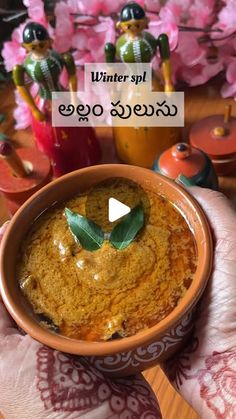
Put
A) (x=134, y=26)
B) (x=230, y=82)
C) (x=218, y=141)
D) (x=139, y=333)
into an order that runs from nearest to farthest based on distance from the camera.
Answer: (x=139, y=333) → (x=134, y=26) → (x=218, y=141) → (x=230, y=82)

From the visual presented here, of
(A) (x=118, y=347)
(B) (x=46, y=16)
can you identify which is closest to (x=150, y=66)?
(B) (x=46, y=16)

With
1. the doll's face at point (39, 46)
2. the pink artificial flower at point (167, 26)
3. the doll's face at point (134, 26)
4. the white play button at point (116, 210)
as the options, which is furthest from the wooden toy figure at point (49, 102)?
the white play button at point (116, 210)

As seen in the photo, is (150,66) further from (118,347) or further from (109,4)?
(118,347)

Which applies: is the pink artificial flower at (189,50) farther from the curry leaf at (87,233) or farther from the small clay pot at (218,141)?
the curry leaf at (87,233)

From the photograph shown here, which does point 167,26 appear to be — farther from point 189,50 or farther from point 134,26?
point 134,26

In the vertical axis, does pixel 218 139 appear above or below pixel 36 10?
below

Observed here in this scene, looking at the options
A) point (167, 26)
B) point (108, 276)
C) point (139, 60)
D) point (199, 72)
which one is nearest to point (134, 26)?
point (139, 60)
